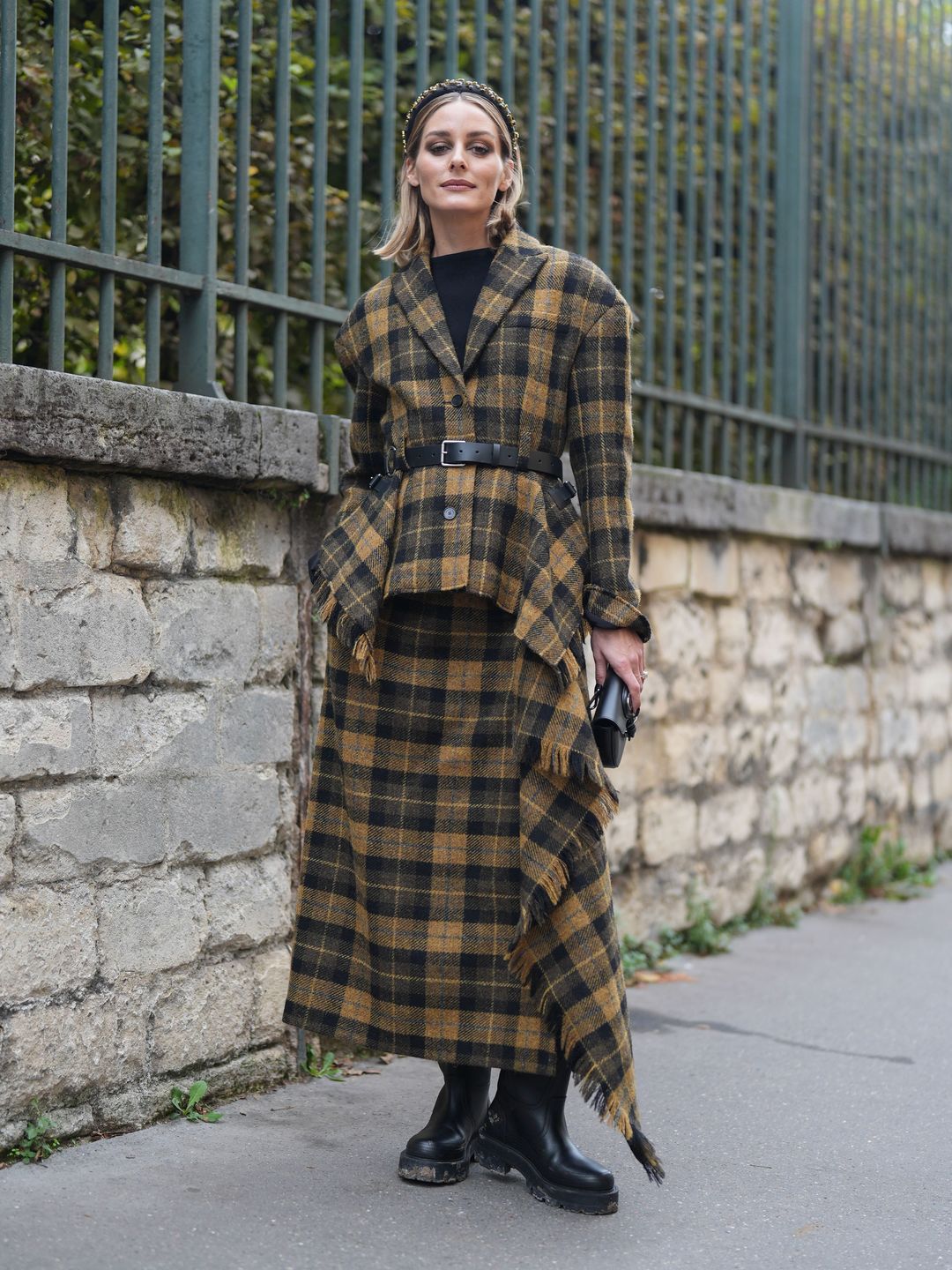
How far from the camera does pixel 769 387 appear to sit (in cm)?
591

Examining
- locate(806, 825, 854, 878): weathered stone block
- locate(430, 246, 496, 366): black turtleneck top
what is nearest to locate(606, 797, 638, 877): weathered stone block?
locate(806, 825, 854, 878): weathered stone block

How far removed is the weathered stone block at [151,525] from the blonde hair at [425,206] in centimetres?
64

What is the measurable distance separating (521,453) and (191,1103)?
1426 millimetres

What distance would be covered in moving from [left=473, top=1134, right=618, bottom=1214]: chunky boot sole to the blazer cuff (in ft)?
3.11

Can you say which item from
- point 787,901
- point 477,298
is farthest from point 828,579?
point 477,298

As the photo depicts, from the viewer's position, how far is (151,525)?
3.08 meters

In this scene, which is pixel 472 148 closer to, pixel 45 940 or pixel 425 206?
pixel 425 206

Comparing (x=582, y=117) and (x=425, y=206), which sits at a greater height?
(x=582, y=117)

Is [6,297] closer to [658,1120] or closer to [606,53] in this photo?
[658,1120]

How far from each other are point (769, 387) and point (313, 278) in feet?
8.79

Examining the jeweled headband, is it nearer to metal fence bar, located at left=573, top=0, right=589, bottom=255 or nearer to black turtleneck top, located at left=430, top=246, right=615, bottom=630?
black turtleneck top, located at left=430, top=246, right=615, bottom=630

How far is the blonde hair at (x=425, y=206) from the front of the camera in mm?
2820

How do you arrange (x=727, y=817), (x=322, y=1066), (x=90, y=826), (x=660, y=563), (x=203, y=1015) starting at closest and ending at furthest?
1. (x=90, y=826)
2. (x=203, y=1015)
3. (x=322, y=1066)
4. (x=660, y=563)
5. (x=727, y=817)

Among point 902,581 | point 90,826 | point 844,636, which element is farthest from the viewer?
point 902,581
